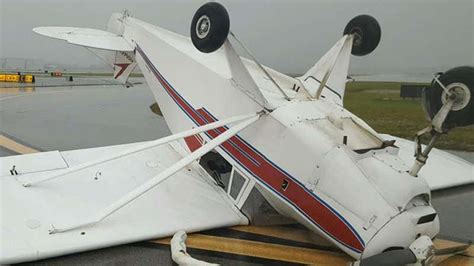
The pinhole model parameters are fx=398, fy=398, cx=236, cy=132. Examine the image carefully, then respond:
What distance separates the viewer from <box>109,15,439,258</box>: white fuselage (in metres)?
3.41

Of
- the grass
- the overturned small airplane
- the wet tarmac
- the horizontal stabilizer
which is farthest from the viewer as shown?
the grass

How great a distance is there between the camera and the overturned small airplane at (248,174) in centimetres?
339

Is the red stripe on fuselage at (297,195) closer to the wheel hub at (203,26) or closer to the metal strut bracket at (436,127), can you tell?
the metal strut bracket at (436,127)

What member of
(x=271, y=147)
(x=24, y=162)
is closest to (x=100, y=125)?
(x=24, y=162)

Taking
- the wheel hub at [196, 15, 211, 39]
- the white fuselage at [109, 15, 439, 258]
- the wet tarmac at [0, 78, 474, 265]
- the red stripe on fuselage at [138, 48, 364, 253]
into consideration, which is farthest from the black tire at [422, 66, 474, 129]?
the wheel hub at [196, 15, 211, 39]

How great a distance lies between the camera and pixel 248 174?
4.50 metres

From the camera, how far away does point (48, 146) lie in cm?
857

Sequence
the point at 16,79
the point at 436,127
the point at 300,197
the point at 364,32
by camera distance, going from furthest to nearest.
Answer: the point at 16,79 → the point at 364,32 → the point at 300,197 → the point at 436,127

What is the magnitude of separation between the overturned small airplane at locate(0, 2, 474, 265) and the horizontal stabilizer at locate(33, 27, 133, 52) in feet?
9.97

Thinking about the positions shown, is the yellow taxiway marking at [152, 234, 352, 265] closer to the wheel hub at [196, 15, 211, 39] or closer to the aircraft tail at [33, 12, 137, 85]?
the wheel hub at [196, 15, 211, 39]

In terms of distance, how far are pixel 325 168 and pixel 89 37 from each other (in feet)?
23.8

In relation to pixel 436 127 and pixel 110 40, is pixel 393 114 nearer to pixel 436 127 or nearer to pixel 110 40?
pixel 110 40

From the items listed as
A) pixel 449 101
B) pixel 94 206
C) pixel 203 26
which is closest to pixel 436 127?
pixel 449 101

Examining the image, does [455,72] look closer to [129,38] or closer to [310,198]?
[310,198]
